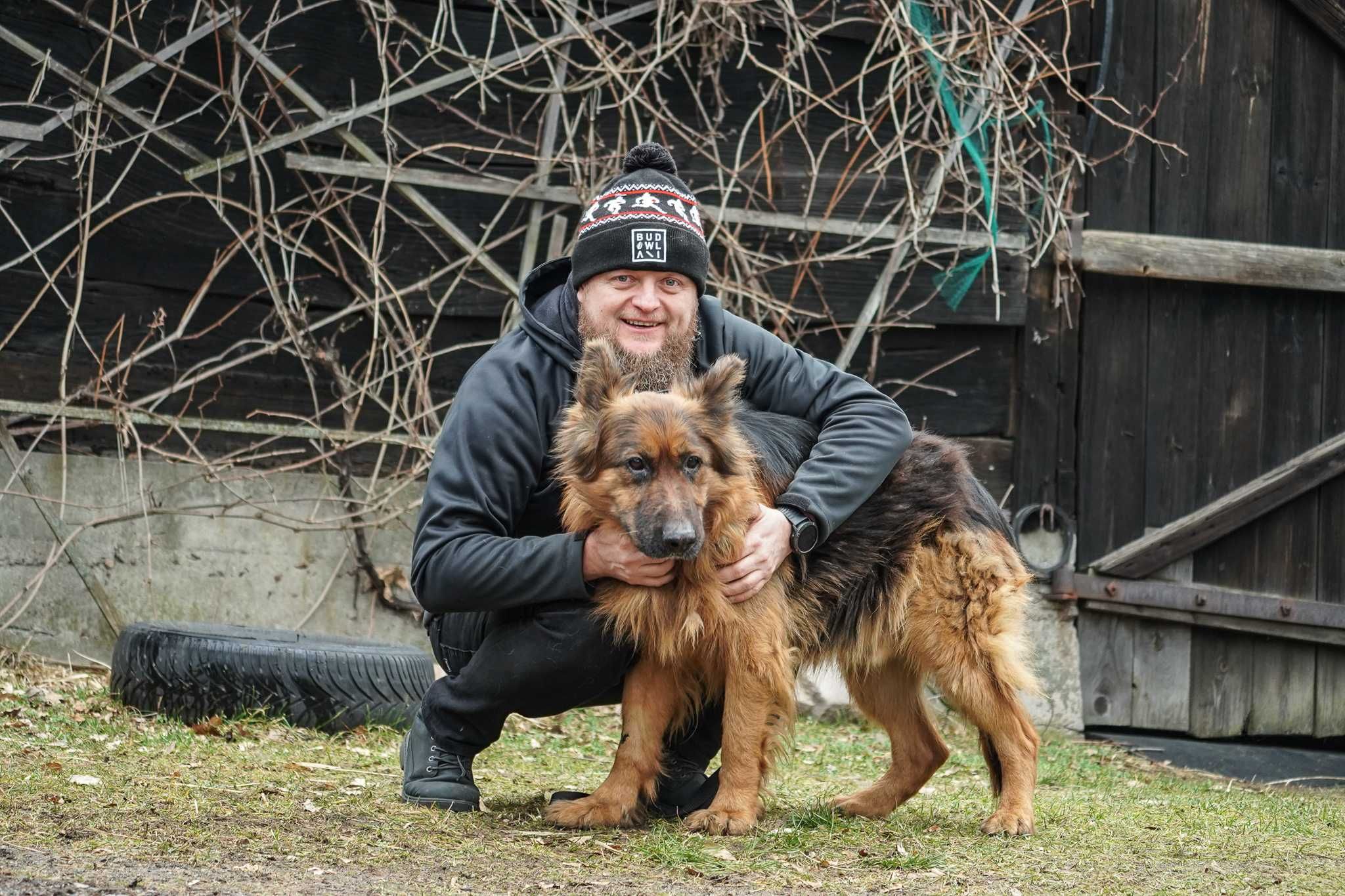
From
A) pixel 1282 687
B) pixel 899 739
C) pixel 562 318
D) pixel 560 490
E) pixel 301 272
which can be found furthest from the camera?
pixel 1282 687

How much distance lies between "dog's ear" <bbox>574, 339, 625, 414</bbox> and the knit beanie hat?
405mm

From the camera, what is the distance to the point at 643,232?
4324 millimetres

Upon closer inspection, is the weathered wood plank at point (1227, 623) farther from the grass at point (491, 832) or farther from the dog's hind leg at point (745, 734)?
the dog's hind leg at point (745, 734)

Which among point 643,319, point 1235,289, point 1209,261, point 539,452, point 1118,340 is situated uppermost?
point 1209,261

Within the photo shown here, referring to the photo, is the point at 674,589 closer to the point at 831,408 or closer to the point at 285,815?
the point at 831,408

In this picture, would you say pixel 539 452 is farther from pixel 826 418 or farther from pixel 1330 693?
pixel 1330 693

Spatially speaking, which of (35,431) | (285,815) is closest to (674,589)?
(285,815)

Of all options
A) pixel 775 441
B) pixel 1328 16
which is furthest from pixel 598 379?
pixel 1328 16

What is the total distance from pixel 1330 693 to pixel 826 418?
16.1 feet

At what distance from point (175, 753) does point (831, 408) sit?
8.93 ft

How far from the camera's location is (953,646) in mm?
4273

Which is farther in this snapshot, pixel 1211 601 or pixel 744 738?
pixel 1211 601

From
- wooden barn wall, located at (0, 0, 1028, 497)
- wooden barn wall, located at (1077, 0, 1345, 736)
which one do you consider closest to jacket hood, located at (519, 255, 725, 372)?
wooden barn wall, located at (0, 0, 1028, 497)

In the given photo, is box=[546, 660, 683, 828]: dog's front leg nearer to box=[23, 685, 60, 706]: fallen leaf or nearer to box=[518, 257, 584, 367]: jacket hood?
box=[518, 257, 584, 367]: jacket hood
